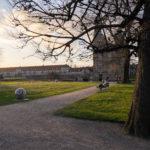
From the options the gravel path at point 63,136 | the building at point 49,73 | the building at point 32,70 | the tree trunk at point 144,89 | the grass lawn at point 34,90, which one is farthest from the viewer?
the building at point 32,70

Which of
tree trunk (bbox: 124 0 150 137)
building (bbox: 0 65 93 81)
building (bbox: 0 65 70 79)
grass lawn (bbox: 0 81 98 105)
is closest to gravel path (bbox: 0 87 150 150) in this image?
tree trunk (bbox: 124 0 150 137)

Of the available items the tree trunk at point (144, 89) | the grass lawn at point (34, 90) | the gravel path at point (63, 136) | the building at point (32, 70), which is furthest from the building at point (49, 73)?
the tree trunk at point (144, 89)

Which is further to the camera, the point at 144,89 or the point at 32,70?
the point at 32,70

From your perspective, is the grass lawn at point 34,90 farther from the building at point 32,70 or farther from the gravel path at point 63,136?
the building at point 32,70

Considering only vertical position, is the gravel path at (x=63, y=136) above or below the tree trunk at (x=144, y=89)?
below

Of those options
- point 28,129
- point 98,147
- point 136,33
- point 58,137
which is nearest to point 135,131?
point 98,147

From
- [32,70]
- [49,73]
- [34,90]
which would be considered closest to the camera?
[34,90]

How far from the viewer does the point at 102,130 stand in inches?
214

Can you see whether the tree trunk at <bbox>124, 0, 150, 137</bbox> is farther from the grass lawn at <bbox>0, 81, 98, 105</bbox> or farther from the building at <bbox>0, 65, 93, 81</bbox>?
the building at <bbox>0, 65, 93, 81</bbox>

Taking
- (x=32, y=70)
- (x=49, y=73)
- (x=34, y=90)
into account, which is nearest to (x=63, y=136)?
(x=34, y=90)

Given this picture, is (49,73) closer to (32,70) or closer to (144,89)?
(32,70)

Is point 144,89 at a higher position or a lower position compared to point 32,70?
lower

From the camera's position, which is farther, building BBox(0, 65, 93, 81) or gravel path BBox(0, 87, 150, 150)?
building BBox(0, 65, 93, 81)

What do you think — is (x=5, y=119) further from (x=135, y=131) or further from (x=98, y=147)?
(x=135, y=131)
